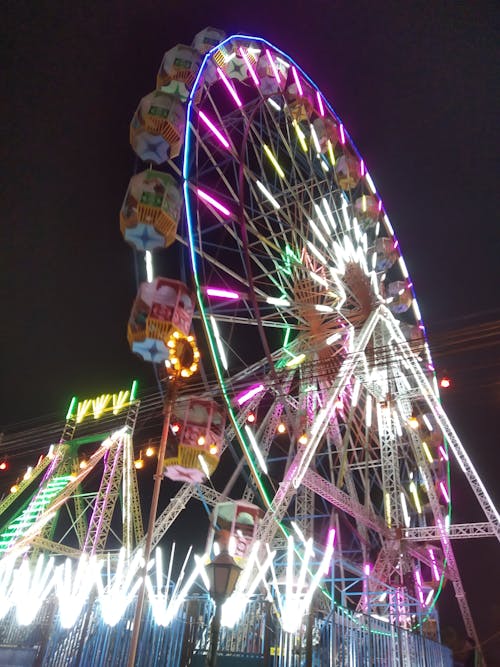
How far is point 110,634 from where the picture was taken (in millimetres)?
8812

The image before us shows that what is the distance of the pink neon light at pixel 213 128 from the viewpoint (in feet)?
44.1

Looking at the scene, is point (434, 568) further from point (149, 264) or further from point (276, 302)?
point (149, 264)

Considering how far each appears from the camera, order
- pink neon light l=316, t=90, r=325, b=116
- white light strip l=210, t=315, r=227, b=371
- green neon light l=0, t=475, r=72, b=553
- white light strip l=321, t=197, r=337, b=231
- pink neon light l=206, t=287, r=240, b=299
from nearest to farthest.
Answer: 1. white light strip l=210, t=315, r=227, b=371
2. pink neon light l=206, t=287, r=240, b=299
3. white light strip l=321, t=197, r=337, b=231
4. pink neon light l=316, t=90, r=325, b=116
5. green neon light l=0, t=475, r=72, b=553

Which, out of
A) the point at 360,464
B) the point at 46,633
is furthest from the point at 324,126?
the point at 46,633

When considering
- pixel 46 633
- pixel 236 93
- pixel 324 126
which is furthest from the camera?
pixel 324 126

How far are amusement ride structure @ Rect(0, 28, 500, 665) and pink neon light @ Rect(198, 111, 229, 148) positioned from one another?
0.05 metres

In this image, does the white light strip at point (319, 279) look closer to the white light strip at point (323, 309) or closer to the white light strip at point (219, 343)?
the white light strip at point (323, 309)

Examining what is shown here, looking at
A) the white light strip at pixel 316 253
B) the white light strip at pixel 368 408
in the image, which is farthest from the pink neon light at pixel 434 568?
the white light strip at pixel 316 253

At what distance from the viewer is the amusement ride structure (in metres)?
11.6

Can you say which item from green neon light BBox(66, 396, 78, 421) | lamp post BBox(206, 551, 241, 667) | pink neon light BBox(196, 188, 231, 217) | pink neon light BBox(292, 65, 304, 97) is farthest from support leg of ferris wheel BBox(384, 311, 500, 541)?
green neon light BBox(66, 396, 78, 421)

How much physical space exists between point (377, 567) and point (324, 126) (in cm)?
1477

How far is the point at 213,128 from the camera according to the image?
540 inches

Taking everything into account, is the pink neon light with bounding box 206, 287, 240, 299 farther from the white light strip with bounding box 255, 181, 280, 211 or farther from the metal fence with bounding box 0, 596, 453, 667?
the metal fence with bounding box 0, 596, 453, 667

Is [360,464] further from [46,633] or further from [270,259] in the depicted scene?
[46,633]
